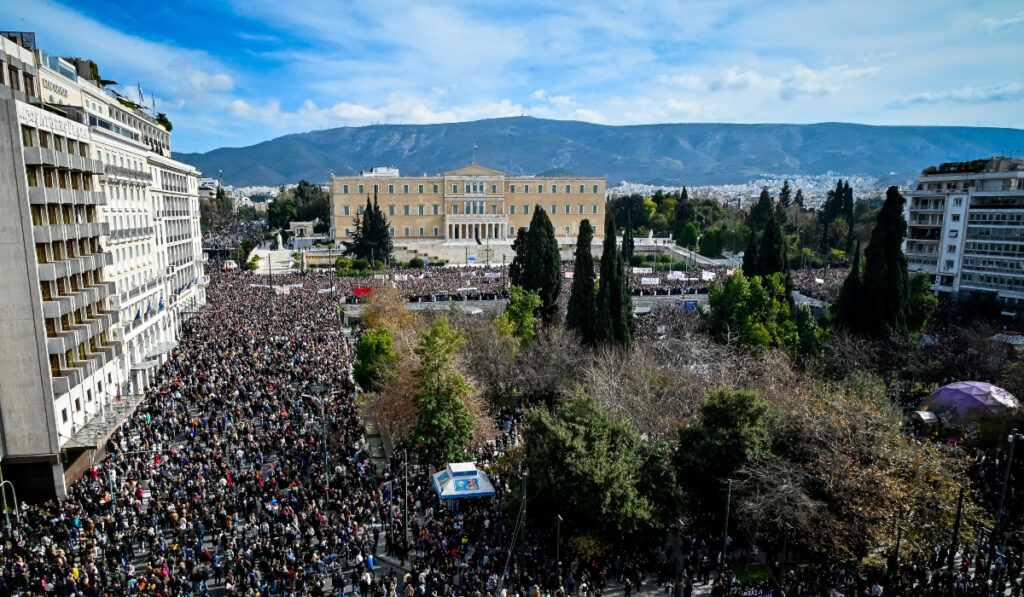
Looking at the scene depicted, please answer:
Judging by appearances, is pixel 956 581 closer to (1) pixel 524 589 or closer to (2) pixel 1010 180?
(1) pixel 524 589

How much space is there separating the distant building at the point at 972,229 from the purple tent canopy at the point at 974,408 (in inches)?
1019

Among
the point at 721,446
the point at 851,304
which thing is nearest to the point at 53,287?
the point at 721,446

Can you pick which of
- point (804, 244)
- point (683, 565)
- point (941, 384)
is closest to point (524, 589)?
point (683, 565)

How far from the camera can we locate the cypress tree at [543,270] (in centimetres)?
3488

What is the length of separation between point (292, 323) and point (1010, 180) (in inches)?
1911

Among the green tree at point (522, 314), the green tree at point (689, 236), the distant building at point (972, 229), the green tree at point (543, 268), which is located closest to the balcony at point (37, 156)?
the green tree at point (522, 314)

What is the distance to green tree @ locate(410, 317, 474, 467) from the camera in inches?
773

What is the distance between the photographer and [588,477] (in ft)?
49.6

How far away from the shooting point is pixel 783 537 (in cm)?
1591

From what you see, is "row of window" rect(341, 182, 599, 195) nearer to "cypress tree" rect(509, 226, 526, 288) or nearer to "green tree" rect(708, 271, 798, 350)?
"cypress tree" rect(509, 226, 526, 288)

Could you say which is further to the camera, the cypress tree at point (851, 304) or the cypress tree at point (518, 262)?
the cypress tree at point (518, 262)

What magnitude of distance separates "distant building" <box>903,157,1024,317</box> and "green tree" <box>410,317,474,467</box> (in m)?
40.5

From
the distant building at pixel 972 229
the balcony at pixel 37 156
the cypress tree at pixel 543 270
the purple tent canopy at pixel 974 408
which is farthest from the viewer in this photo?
the distant building at pixel 972 229

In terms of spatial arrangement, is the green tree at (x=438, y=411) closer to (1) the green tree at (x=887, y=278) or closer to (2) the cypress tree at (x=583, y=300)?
(2) the cypress tree at (x=583, y=300)
